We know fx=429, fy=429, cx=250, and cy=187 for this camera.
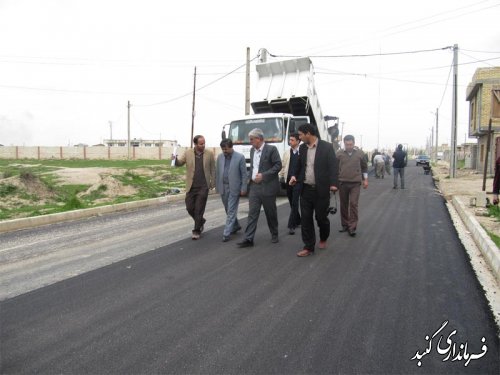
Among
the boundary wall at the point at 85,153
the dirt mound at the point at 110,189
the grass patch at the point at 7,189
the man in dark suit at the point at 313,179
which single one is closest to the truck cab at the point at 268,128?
the dirt mound at the point at 110,189

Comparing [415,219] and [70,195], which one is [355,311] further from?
[70,195]

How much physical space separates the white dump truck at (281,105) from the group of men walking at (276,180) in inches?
238

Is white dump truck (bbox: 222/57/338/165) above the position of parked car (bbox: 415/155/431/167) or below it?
above

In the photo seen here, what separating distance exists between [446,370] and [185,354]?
191 cm

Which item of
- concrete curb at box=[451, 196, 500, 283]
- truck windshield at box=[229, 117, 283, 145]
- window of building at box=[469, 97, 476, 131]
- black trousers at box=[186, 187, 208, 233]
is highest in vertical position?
window of building at box=[469, 97, 476, 131]

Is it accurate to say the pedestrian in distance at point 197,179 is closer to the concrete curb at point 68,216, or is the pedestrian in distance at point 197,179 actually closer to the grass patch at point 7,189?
the concrete curb at point 68,216

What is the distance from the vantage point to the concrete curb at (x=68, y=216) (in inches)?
369

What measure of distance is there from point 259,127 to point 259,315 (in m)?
10.9

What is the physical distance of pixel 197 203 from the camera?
775 centimetres

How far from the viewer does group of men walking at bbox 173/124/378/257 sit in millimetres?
6367

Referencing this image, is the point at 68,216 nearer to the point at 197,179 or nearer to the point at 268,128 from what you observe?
the point at 197,179

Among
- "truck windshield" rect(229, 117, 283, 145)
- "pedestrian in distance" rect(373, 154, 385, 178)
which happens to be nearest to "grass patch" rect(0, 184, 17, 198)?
"truck windshield" rect(229, 117, 283, 145)

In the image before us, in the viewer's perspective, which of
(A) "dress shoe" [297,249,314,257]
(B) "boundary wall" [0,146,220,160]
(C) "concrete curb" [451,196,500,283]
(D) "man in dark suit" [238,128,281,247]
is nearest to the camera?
(C) "concrete curb" [451,196,500,283]

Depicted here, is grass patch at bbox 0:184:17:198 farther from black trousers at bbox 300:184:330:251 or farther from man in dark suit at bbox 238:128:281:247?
black trousers at bbox 300:184:330:251
